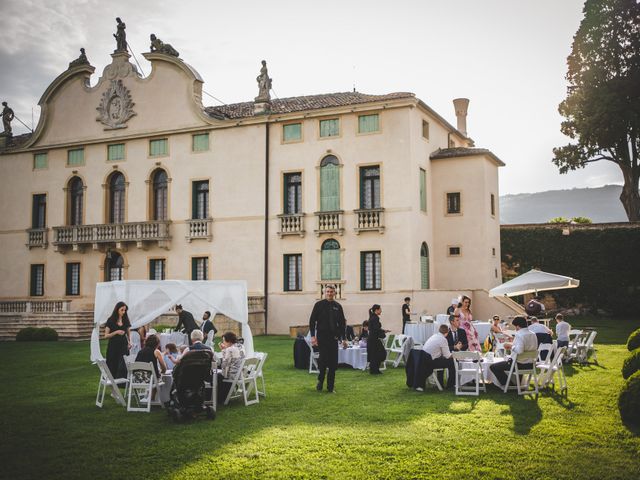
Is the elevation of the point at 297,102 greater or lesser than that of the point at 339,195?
greater

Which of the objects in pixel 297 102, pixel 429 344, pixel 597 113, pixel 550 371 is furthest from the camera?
pixel 597 113

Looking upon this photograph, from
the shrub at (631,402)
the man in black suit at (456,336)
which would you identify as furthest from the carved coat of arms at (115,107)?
the shrub at (631,402)

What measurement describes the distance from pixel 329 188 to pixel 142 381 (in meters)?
18.5

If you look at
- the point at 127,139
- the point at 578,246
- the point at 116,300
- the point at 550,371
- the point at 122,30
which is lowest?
the point at 550,371

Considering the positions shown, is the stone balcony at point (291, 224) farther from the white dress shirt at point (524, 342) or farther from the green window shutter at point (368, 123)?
the white dress shirt at point (524, 342)

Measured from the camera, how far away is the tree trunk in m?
→ 35.4

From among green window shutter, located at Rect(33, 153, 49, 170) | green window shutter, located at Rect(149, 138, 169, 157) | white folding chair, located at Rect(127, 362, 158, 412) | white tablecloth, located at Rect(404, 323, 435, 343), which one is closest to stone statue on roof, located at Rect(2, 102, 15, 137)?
green window shutter, located at Rect(33, 153, 49, 170)

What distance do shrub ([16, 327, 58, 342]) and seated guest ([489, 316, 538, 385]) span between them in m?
21.5

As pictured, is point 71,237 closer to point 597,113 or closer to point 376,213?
point 376,213

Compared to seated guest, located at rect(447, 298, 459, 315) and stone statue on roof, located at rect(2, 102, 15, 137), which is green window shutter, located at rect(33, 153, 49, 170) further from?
seated guest, located at rect(447, 298, 459, 315)

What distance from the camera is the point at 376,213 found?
91.0ft

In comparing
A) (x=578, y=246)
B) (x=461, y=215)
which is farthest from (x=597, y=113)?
(x=461, y=215)

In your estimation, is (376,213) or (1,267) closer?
(376,213)

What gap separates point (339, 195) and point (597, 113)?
15.8 metres
